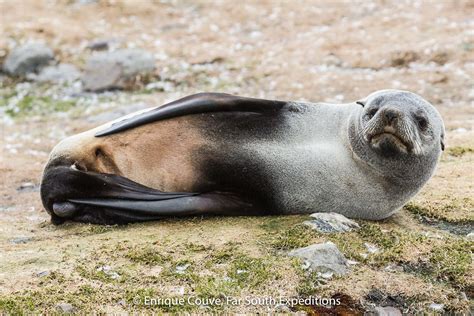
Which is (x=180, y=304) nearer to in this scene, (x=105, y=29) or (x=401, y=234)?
(x=401, y=234)

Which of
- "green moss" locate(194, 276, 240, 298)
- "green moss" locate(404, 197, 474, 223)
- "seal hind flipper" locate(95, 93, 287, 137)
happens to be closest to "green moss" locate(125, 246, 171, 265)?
"green moss" locate(194, 276, 240, 298)

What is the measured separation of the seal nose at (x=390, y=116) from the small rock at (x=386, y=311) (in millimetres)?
1540

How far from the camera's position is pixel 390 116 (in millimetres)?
5535

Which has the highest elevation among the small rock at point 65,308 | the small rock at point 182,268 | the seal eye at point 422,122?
the seal eye at point 422,122

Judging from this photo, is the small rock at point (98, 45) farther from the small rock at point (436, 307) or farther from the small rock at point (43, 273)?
the small rock at point (436, 307)

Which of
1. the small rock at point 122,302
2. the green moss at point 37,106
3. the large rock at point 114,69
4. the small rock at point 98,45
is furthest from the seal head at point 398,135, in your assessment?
the small rock at point 98,45

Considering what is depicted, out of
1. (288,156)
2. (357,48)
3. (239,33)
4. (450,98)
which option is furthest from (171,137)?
(239,33)

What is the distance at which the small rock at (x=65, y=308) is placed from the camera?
4371mm

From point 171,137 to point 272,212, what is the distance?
3.58 ft

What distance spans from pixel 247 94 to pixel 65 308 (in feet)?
29.1

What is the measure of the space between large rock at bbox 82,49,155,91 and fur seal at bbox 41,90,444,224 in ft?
24.7

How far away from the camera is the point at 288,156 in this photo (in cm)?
608

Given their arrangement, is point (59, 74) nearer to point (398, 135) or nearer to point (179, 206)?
point (179, 206)

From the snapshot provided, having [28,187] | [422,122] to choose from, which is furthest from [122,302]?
[28,187]
